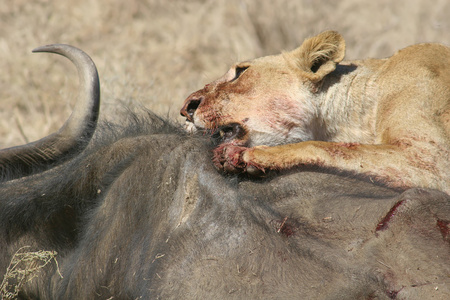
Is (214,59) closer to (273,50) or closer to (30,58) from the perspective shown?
(273,50)

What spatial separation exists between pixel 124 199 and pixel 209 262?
556 mm

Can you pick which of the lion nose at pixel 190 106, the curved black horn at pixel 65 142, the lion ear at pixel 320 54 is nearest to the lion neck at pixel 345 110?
the lion ear at pixel 320 54

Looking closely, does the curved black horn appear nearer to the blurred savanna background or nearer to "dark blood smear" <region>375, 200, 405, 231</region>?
"dark blood smear" <region>375, 200, 405, 231</region>

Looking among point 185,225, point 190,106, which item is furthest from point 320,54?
point 185,225

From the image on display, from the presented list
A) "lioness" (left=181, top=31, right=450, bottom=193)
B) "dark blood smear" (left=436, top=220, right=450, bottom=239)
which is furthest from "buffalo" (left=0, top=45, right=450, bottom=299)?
"lioness" (left=181, top=31, right=450, bottom=193)

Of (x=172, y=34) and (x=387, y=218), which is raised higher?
(x=387, y=218)

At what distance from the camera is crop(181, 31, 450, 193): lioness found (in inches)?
143

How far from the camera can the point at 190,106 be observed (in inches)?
169

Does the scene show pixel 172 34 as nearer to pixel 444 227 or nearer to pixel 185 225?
pixel 185 225

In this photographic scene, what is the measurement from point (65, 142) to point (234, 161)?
865 millimetres

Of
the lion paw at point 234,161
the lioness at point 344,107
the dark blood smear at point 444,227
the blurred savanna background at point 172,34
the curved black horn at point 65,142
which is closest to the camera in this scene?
the dark blood smear at point 444,227

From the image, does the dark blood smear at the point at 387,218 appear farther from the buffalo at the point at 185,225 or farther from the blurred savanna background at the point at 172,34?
the blurred savanna background at the point at 172,34

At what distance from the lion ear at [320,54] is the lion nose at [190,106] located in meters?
0.74

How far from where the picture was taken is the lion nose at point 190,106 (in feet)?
13.9
